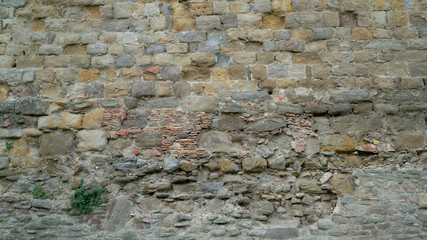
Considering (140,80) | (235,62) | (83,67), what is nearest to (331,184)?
(235,62)

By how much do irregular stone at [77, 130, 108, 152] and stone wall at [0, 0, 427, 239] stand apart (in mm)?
10

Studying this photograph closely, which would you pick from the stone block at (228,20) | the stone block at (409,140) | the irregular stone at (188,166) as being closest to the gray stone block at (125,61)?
the stone block at (228,20)

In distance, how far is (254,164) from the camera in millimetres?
3348

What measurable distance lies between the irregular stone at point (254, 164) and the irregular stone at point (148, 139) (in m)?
0.86

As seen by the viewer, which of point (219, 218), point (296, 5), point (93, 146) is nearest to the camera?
point (219, 218)

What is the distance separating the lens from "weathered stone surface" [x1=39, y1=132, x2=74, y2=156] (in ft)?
11.3

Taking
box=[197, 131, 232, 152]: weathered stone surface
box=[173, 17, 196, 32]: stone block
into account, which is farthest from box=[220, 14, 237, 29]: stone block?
box=[197, 131, 232, 152]: weathered stone surface

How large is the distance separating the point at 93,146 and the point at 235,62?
165 centimetres

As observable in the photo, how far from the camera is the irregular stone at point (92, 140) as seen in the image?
11.2ft

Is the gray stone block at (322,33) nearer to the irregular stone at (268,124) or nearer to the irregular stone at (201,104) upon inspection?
the irregular stone at (268,124)

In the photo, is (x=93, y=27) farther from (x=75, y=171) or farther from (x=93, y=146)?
(x=75, y=171)

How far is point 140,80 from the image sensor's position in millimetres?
3562

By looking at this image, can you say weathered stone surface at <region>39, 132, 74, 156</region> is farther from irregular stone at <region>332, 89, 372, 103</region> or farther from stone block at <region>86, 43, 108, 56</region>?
irregular stone at <region>332, 89, 372, 103</region>

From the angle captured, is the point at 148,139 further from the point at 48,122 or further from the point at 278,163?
the point at 278,163
